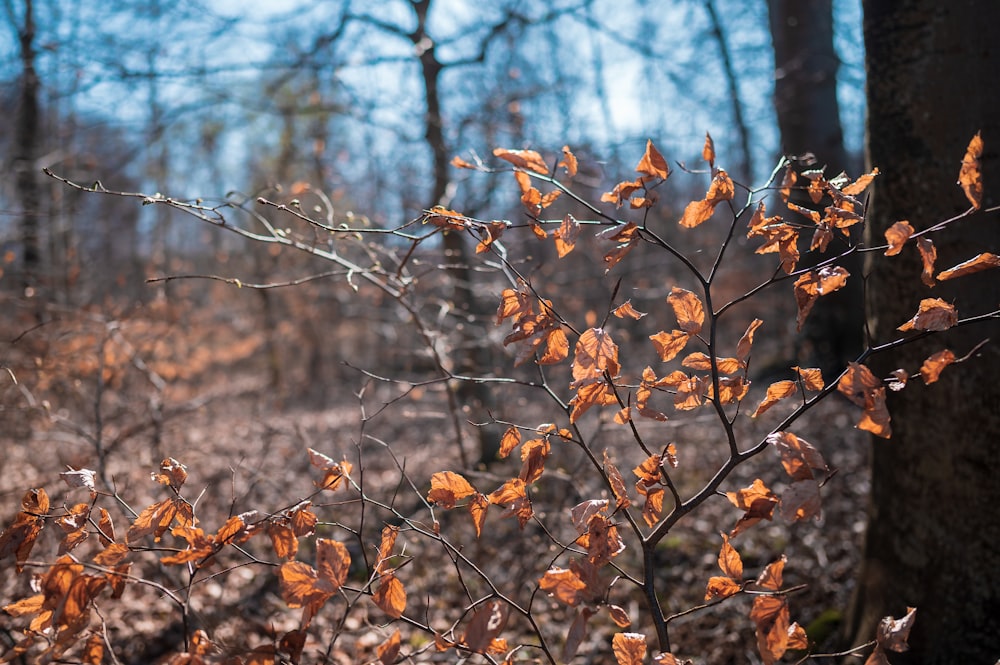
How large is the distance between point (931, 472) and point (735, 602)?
62.8 inches

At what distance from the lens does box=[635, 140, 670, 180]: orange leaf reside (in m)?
1.47

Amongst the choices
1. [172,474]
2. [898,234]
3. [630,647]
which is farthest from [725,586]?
[172,474]

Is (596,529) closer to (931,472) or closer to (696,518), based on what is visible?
(931,472)

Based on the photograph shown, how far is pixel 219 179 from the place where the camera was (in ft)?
67.8

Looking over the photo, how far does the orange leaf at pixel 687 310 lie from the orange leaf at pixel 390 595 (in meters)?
0.84

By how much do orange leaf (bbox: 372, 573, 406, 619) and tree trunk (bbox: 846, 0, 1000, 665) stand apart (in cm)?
195

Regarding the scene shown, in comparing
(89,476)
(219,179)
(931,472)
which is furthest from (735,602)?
(219,179)

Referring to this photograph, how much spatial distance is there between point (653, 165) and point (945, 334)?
1.52 metres

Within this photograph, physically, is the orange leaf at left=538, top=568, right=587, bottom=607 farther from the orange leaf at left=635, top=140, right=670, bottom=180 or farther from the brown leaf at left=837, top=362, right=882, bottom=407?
the orange leaf at left=635, top=140, right=670, bottom=180

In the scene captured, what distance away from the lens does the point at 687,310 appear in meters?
1.54

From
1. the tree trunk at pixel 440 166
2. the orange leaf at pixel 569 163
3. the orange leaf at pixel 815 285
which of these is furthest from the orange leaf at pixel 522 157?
the tree trunk at pixel 440 166

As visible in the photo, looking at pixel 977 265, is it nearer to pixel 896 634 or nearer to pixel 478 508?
pixel 896 634

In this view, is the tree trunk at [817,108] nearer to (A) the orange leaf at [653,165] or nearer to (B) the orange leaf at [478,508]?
(A) the orange leaf at [653,165]

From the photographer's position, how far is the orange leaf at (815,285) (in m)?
1.38
